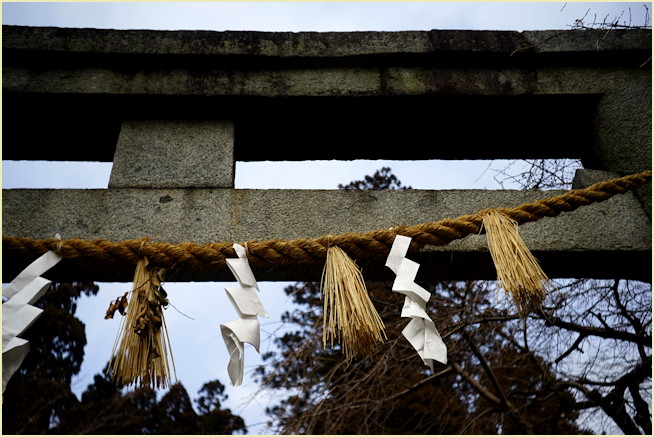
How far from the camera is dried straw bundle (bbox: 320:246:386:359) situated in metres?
1.26

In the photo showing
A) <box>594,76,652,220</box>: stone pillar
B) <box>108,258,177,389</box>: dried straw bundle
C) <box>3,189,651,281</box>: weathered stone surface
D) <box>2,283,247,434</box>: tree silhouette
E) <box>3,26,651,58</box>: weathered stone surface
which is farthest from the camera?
<box>2,283,247,434</box>: tree silhouette

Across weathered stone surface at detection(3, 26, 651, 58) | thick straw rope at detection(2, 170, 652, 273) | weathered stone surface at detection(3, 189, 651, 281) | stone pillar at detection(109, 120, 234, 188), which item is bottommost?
thick straw rope at detection(2, 170, 652, 273)

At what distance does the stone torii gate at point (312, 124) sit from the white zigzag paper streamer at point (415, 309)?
1.28 ft

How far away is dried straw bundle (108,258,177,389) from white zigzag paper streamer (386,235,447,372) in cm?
68

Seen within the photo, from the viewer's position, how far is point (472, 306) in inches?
122

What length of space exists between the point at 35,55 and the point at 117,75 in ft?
1.26

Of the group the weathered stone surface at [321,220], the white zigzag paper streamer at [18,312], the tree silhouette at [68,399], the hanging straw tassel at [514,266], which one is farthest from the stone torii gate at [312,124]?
the tree silhouette at [68,399]

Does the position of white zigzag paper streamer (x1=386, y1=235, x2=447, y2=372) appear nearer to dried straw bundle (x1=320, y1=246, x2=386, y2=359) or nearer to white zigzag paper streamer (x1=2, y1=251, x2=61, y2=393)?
dried straw bundle (x1=320, y1=246, x2=386, y2=359)

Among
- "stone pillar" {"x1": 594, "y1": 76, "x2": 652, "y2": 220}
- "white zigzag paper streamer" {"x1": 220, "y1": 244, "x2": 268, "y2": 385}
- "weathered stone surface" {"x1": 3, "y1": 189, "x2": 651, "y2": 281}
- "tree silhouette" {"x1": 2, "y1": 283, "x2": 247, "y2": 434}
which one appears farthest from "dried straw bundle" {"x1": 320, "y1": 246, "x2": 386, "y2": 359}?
"tree silhouette" {"x1": 2, "y1": 283, "x2": 247, "y2": 434}

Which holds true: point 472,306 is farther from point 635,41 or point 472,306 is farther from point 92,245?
point 92,245

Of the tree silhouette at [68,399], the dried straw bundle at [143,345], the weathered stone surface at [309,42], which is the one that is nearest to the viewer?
the dried straw bundle at [143,345]

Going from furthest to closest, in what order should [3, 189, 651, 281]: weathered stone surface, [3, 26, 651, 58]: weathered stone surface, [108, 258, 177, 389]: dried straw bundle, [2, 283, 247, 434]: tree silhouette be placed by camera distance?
[2, 283, 247, 434]: tree silhouette < [3, 26, 651, 58]: weathered stone surface < [3, 189, 651, 281]: weathered stone surface < [108, 258, 177, 389]: dried straw bundle

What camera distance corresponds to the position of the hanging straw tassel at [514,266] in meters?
1.31

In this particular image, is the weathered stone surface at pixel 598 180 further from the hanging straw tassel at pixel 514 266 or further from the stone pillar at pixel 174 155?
the stone pillar at pixel 174 155
